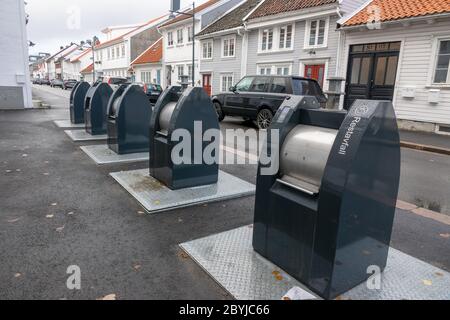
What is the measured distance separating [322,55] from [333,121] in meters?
14.3

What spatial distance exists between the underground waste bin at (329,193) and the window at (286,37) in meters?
15.8

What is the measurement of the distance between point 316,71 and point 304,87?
6.07 metres

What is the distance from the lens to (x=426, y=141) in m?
10.2

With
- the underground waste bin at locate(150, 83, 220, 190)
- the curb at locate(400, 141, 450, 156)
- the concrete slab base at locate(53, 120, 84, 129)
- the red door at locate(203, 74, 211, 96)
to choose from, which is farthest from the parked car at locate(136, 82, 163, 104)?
the underground waste bin at locate(150, 83, 220, 190)

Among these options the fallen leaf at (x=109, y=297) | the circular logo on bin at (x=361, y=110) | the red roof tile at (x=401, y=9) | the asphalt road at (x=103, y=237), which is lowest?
the fallen leaf at (x=109, y=297)

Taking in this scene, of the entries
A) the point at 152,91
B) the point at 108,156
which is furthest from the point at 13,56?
the point at 108,156

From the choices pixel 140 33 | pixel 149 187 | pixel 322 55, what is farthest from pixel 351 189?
pixel 140 33

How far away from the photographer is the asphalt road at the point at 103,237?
102 inches

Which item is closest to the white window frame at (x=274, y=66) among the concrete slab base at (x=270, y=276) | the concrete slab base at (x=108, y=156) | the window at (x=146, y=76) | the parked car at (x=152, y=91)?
the parked car at (x=152, y=91)

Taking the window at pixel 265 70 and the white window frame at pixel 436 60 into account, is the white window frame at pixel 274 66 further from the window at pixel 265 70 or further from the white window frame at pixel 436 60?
the white window frame at pixel 436 60

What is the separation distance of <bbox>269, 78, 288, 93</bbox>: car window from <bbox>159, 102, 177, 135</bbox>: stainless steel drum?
659 cm

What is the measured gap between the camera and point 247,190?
4.97m

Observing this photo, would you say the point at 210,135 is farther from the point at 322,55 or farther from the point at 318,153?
the point at 322,55

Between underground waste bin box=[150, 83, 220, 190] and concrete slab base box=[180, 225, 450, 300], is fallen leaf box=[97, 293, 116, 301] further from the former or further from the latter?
underground waste bin box=[150, 83, 220, 190]
